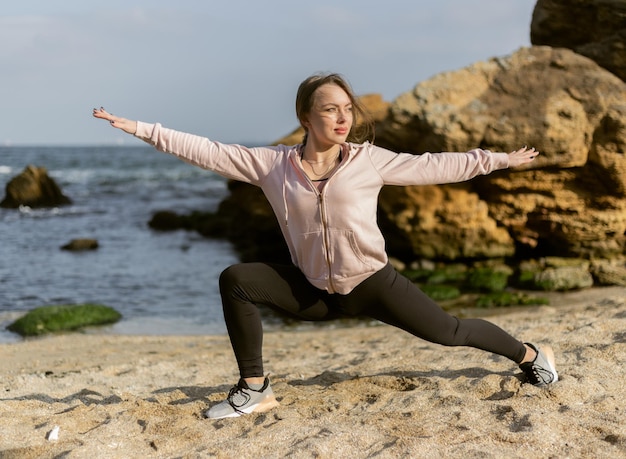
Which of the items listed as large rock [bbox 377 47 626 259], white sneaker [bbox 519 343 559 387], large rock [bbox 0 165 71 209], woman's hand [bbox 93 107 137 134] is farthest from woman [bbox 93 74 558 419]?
large rock [bbox 0 165 71 209]

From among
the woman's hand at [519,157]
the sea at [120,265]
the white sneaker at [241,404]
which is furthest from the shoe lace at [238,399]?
the sea at [120,265]

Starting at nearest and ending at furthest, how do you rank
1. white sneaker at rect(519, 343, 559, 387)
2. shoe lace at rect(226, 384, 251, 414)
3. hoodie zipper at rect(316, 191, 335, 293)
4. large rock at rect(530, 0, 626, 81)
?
hoodie zipper at rect(316, 191, 335, 293)
shoe lace at rect(226, 384, 251, 414)
white sneaker at rect(519, 343, 559, 387)
large rock at rect(530, 0, 626, 81)

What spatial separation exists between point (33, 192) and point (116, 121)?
2895 centimetres

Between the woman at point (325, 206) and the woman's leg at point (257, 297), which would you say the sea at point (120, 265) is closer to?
the woman's leg at point (257, 297)

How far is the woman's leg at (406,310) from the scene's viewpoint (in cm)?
427

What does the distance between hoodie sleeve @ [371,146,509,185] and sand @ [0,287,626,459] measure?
1.38 m

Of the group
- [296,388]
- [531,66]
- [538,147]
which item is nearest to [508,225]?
[538,147]

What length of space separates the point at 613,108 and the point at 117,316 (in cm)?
853

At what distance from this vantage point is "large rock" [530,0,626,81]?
43.5 feet

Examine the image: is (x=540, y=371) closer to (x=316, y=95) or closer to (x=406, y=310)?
(x=406, y=310)

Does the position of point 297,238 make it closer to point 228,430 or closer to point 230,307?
point 230,307

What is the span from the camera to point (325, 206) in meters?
4.09

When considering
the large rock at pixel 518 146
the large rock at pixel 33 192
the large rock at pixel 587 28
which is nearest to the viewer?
the large rock at pixel 518 146

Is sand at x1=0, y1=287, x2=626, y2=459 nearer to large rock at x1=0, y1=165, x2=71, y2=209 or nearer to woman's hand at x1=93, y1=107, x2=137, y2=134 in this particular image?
woman's hand at x1=93, y1=107, x2=137, y2=134
